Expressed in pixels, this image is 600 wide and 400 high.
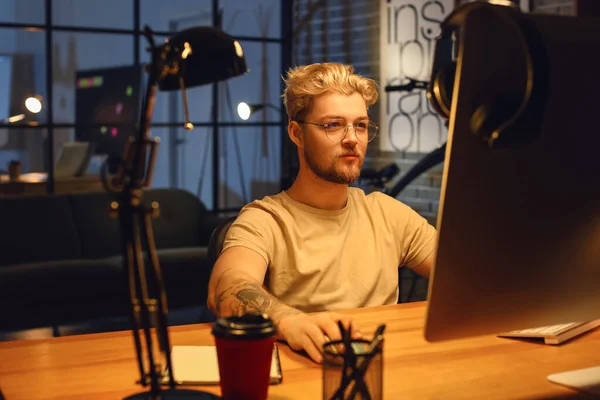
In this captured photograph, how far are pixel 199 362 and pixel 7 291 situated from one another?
3.07 metres

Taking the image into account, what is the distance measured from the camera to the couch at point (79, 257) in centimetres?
422

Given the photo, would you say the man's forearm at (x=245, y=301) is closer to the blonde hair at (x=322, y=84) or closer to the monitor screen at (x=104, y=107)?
the blonde hair at (x=322, y=84)

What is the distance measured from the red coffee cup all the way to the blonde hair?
1.16 m

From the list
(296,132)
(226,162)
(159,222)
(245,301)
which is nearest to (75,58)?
(226,162)

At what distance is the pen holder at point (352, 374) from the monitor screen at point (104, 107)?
4396 millimetres

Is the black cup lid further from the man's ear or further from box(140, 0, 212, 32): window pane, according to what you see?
box(140, 0, 212, 32): window pane

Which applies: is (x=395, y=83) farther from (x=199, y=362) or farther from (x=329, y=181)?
(x=199, y=362)

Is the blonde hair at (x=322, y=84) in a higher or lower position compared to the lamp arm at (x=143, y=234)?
higher

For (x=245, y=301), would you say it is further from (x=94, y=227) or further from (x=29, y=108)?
(x=29, y=108)

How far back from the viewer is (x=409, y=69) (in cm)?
544

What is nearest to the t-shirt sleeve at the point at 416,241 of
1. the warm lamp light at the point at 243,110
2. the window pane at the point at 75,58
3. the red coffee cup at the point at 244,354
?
the red coffee cup at the point at 244,354

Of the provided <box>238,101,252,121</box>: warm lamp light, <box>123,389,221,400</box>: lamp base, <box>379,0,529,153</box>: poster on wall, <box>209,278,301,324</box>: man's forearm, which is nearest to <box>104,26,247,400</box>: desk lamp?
<box>123,389,221,400</box>: lamp base

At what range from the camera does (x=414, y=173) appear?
4.81 metres

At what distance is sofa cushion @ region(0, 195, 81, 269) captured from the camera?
4520mm
